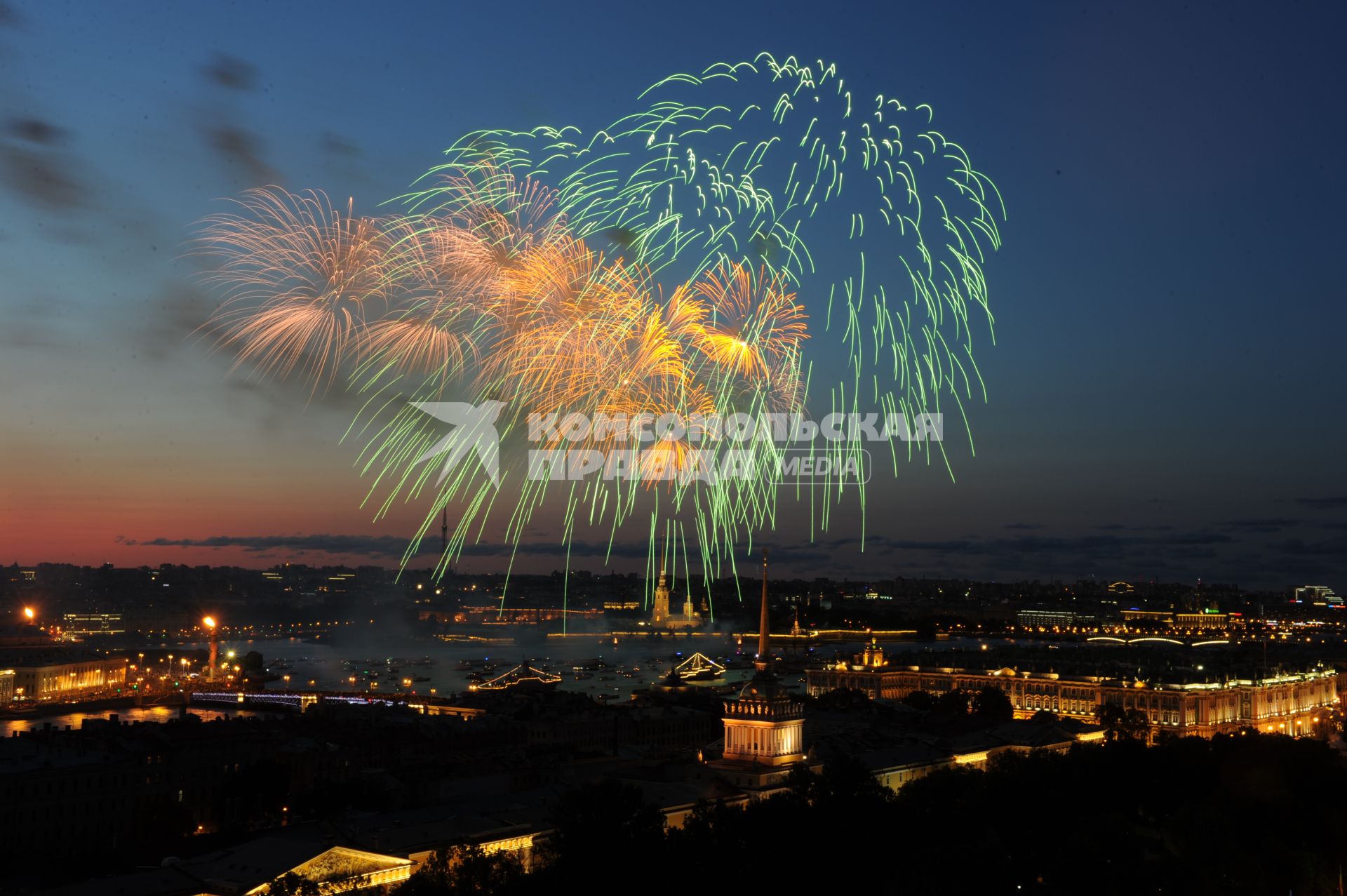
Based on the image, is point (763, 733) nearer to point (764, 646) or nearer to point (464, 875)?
point (764, 646)

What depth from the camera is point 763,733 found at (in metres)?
27.6

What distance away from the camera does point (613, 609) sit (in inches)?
6718

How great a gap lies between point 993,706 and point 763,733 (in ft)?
88.6

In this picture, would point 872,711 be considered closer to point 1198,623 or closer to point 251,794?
point 251,794

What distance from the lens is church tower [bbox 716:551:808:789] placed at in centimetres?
2722

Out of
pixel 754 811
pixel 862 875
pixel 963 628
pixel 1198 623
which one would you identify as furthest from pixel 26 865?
pixel 1198 623

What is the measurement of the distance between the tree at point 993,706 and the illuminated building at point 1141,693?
2.29 metres

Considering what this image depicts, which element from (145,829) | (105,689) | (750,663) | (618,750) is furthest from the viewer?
(750,663)

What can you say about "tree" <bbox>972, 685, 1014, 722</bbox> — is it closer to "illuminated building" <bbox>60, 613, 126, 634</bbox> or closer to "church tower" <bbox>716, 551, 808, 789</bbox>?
"church tower" <bbox>716, 551, 808, 789</bbox>

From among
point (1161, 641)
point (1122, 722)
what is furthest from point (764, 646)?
point (1161, 641)

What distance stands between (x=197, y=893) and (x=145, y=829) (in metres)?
11.8

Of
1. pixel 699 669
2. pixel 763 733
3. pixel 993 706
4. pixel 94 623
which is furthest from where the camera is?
pixel 94 623

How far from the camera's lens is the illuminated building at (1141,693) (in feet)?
180

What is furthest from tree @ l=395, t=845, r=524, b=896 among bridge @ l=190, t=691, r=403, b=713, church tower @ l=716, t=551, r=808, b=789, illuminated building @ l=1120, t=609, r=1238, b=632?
illuminated building @ l=1120, t=609, r=1238, b=632
